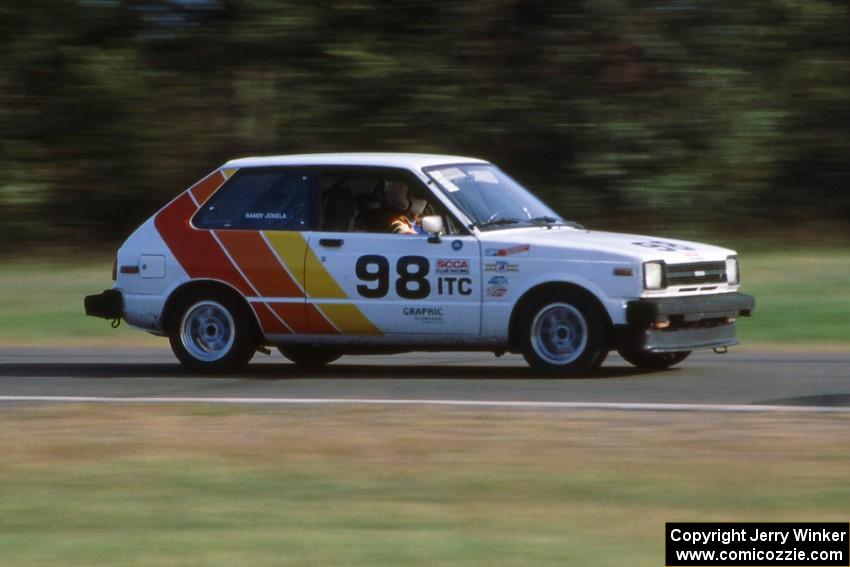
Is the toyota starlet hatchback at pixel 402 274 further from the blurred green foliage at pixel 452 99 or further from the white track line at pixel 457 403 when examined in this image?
the blurred green foliage at pixel 452 99

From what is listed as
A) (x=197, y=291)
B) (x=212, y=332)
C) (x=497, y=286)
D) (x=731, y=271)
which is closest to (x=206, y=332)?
(x=212, y=332)

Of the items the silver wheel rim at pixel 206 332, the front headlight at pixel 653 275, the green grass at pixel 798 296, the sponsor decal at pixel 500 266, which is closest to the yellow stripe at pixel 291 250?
the silver wheel rim at pixel 206 332

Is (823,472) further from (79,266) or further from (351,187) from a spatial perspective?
(79,266)

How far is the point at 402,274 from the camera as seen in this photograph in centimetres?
1109

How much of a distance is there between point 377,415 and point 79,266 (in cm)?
1405

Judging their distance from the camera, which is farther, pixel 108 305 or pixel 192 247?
pixel 108 305

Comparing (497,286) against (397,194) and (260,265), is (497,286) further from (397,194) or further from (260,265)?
(260,265)

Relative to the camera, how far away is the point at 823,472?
7.11 metres

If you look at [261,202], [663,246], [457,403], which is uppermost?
[261,202]

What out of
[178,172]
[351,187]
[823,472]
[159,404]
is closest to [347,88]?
[178,172]

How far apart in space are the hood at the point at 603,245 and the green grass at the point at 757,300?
3207mm

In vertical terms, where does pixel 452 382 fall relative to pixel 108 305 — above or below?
below

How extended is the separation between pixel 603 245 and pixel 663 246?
0.49m

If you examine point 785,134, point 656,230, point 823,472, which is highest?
point 785,134
